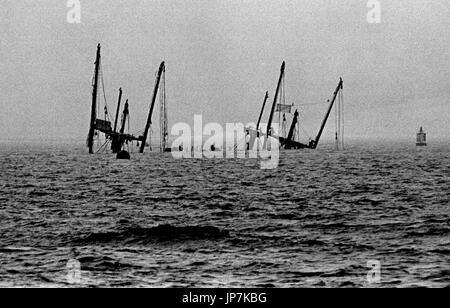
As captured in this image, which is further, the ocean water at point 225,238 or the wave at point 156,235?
the wave at point 156,235

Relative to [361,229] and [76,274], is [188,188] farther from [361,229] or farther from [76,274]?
[76,274]

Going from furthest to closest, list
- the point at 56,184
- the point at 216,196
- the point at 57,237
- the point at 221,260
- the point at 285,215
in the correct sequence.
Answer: the point at 56,184 < the point at 216,196 < the point at 285,215 < the point at 57,237 < the point at 221,260

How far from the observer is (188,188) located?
38656mm

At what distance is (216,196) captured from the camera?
1300 inches

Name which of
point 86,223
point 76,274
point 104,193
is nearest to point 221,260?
point 76,274

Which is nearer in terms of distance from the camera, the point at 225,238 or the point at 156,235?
the point at 225,238

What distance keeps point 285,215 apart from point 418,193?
13.1 metres

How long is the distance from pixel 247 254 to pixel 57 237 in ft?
22.6

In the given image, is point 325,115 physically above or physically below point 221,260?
above

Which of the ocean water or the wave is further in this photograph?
the wave

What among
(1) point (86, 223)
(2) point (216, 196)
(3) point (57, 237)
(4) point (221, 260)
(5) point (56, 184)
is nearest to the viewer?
(4) point (221, 260)

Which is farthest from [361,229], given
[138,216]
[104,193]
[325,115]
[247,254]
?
[325,115]

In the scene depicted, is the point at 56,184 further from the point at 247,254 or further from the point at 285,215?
the point at 247,254
